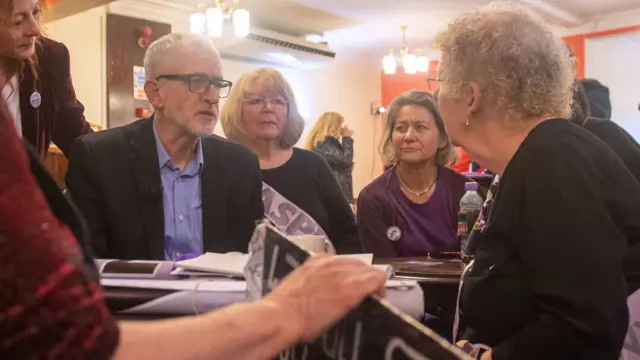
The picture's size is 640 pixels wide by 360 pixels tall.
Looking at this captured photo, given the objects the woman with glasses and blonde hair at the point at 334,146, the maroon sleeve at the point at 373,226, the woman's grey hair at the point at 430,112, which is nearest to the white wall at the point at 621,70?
the woman with glasses and blonde hair at the point at 334,146

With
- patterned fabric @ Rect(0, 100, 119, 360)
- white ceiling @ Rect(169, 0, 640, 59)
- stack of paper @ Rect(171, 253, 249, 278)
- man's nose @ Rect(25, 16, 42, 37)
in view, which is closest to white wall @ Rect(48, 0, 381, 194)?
white ceiling @ Rect(169, 0, 640, 59)

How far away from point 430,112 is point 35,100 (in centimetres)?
147

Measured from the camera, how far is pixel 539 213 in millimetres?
1080

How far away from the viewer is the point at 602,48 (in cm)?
715

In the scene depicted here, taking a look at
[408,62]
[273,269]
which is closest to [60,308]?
[273,269]

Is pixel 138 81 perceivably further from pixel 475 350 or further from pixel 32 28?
pixel 475 350

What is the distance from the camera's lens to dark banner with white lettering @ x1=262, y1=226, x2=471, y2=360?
0.61m

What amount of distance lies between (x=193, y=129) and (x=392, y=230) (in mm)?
880

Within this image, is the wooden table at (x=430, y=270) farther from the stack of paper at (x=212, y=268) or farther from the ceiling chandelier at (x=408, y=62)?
the ceiling chandelier at (x=408, y=62)

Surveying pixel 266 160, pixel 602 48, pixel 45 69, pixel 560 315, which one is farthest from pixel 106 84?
pixel 602 48

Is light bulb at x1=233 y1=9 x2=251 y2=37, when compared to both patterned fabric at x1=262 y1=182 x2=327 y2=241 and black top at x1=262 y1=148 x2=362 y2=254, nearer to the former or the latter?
black top at x1=262 y1=148 x2=362 y2=254

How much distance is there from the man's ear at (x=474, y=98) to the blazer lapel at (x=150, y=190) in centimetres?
85

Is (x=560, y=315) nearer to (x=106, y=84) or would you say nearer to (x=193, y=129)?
(x=193, y=129)

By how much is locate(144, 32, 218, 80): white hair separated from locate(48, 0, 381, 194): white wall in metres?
3.49
